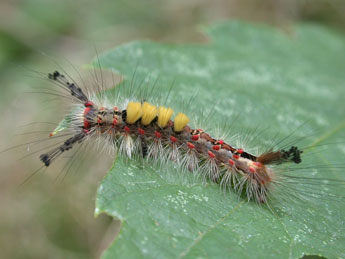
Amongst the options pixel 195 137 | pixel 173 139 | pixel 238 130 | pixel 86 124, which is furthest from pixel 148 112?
pixel 238 130

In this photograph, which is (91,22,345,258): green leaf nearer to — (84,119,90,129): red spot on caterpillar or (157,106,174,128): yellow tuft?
(157,106,174,128): yellow tuft

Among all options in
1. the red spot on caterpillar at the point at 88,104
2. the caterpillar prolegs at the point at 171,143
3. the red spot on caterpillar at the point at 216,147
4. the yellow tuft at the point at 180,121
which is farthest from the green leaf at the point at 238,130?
the red spot on caterpillar at the point at 88,104

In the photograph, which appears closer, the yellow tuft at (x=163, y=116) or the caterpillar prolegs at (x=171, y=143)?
the caterpillar prolegs at (x=171, y=143)

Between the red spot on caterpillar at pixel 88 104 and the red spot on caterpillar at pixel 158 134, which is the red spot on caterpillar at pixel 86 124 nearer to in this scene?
the red spot on caterpillar at pixel 88 104

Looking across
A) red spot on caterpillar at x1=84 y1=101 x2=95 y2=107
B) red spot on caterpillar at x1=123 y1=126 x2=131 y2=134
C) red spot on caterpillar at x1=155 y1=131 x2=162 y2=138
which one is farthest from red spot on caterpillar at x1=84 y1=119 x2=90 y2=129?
red spot on caterpillar at x1=155 y1=131 x2=162 y2=138

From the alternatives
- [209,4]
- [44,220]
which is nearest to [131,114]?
[44,220]

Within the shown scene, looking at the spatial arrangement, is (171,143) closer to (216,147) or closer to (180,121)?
(180,121)
